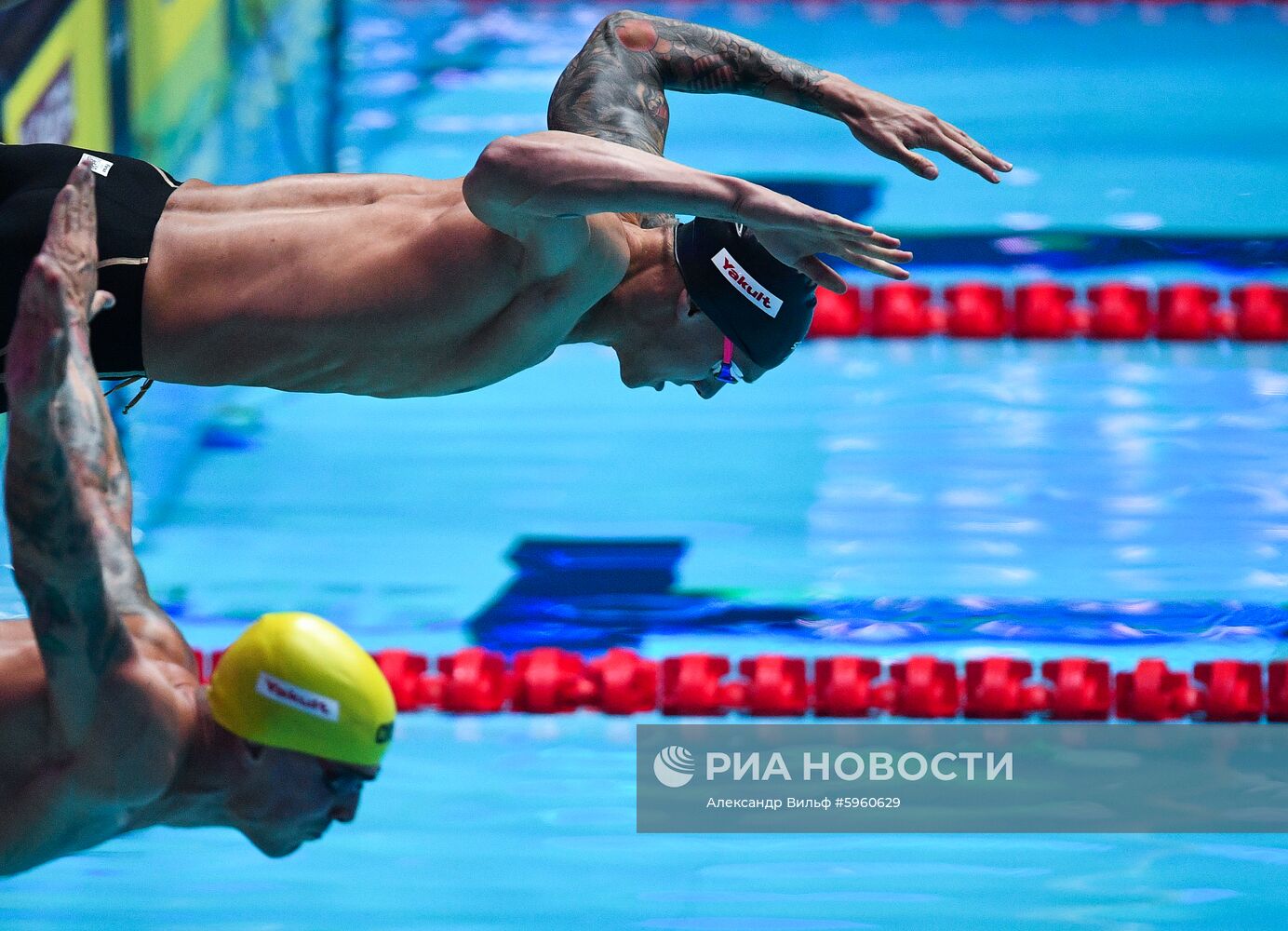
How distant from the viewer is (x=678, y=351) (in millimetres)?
3658

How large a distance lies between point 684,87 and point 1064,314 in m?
2.51

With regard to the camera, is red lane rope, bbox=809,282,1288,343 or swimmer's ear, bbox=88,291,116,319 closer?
swimmer's ear, bbox=88,291,116,319

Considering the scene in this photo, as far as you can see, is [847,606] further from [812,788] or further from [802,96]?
[802,96]

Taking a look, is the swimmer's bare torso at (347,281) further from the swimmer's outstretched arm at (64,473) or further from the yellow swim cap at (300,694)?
the yellow swim cap at (300,694)

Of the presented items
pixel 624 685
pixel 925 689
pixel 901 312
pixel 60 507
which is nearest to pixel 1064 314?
pixel 901 312

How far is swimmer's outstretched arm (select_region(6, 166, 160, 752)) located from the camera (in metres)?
2.24

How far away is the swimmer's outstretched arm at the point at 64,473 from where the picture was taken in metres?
2.24

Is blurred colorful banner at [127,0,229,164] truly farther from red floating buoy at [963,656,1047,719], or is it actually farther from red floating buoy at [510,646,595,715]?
red floating buoy at [963,656,1047,719]

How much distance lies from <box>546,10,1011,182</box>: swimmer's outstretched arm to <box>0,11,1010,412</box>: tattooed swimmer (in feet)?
0.25

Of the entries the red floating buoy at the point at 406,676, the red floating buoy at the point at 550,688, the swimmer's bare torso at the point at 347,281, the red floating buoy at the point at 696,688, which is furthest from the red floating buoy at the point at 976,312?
the swimmer's bare torso at the point at 347,281

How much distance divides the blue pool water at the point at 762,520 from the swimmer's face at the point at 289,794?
1116mm

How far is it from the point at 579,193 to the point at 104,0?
292 centimetres

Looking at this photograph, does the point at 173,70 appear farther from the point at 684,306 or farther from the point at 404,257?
the point at 404,257

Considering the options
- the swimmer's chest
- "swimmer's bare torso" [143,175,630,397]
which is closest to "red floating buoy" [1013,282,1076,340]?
the swimmer's chest
